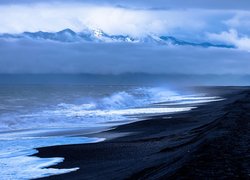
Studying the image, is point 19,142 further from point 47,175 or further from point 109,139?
point 47,175

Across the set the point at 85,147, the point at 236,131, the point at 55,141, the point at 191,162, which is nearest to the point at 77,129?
the point at 55,141

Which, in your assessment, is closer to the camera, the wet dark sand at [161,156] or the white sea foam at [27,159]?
the wet dark sand at [161,156]

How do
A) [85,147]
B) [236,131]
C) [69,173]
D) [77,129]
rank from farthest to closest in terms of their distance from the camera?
[77,129] < [85,147] < [236,131] < [69,173]

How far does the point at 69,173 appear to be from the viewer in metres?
13.9

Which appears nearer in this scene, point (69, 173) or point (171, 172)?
point (171, 172)

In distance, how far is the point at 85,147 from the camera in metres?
19.3

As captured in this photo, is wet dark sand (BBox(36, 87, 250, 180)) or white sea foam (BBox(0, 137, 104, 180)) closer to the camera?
wet dark sand (BBox(36, 87, 250, 180))

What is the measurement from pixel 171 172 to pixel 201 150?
2.66 metres

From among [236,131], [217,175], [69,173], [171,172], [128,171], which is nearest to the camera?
[217,175]

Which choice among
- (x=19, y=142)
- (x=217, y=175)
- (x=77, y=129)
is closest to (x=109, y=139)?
(x=19, y=142)

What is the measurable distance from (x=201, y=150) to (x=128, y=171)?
2104mm

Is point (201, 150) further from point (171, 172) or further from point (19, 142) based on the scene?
point (19, 142)

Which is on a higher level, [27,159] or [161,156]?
[27,159]

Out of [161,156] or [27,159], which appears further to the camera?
[27,159]
